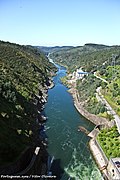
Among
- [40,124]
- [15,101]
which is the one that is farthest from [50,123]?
[15,101]

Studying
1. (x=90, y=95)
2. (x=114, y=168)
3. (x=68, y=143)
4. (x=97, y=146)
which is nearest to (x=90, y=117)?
(x=90, y=95)

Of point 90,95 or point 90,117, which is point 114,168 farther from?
point 90,95

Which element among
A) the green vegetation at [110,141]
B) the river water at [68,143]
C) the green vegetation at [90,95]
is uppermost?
the green vegetation at [90,95]

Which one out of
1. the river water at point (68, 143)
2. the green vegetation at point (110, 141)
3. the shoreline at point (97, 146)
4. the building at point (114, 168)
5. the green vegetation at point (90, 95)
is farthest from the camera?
the green vegetation at point (90, 95)

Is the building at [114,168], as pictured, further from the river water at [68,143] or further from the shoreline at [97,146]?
the river water at [68,143]

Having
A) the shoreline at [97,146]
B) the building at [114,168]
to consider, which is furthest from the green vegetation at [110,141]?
the building at [114,168]

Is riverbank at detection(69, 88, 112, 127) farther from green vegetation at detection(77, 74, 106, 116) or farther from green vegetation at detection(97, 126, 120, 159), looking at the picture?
green vegetation at detection(97, 126, 120, 159)

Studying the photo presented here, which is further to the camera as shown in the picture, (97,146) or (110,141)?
(110,141)
